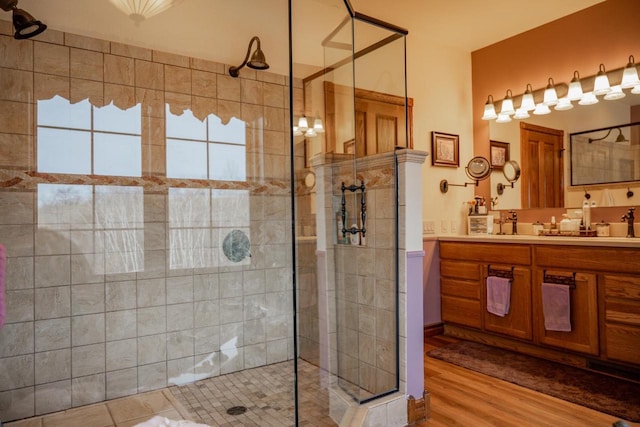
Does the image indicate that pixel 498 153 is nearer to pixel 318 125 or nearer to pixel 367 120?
pixel 367 120

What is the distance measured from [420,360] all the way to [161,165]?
69.0 inches

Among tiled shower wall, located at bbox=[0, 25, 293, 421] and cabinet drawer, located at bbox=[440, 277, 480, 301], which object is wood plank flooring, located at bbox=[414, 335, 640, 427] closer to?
cabinet drawer, located at bbox=[440, 277, 480, 301]

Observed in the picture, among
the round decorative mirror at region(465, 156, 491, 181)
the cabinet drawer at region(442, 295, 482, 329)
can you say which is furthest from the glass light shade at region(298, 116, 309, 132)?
the round decorative mirror at region(465, 156, 491, 181)

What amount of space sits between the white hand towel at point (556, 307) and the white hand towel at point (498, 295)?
0.83ft

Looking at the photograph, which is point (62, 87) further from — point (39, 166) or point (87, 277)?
point (87, 277)

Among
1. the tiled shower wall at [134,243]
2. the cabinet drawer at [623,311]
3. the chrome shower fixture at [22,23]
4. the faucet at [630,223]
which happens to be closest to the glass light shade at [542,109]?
the faucet at [630,223]

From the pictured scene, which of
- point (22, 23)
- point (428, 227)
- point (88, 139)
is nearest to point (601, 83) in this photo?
point (428, 227)

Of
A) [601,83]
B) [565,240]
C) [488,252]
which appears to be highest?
[601,83]

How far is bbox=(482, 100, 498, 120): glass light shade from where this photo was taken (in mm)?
3645

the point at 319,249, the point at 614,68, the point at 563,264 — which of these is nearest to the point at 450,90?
the point at 614,68

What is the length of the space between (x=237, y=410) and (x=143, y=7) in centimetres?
214

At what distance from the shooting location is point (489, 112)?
3658 millimetres

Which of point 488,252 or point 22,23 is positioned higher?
point 22,23

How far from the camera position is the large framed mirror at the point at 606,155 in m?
2.87
